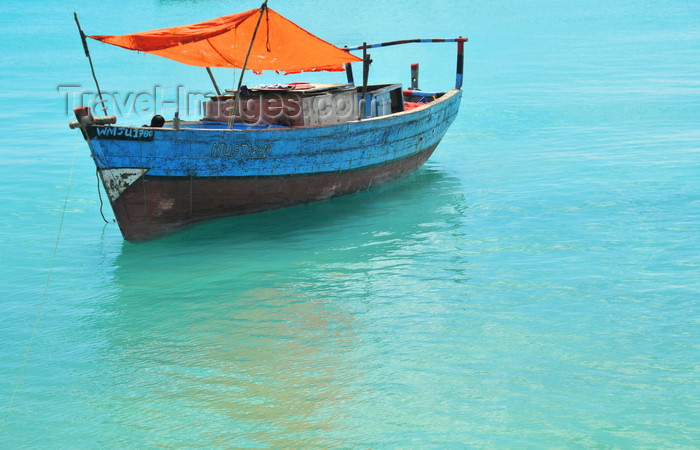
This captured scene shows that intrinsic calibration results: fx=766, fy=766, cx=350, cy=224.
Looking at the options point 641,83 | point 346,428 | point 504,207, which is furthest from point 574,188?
point 641,83

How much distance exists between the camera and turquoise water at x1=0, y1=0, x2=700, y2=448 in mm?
7406

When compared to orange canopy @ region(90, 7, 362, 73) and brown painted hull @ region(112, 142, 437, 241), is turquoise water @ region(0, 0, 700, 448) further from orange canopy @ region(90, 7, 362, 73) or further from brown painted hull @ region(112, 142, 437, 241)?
orange canopy @ region(90, 7, 362, 73)

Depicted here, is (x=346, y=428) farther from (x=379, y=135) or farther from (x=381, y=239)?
(x=379, y=135)

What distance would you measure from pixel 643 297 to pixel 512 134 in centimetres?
1285

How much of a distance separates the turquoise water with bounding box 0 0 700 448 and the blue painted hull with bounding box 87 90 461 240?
0.39 metres

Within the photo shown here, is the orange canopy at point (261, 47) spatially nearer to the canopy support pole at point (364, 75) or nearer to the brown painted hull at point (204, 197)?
the canopy support pole at point (364, 75)

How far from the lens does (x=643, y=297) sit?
401 inches

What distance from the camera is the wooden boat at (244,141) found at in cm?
1211

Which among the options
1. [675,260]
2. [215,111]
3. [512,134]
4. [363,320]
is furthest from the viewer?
[512,134]

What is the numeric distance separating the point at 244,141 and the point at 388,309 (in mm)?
4347

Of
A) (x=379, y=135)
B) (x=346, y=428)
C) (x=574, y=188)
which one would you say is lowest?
(x=346, y=428)

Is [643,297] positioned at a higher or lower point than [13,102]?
lower

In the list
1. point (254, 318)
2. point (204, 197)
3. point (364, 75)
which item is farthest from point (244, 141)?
point (254, 318)

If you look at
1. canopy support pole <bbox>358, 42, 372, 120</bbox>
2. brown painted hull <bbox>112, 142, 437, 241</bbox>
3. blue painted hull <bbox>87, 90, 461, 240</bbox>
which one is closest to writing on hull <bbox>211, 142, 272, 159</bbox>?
blue painted hull <bbox>87, 90, 461, 240</bbox>
